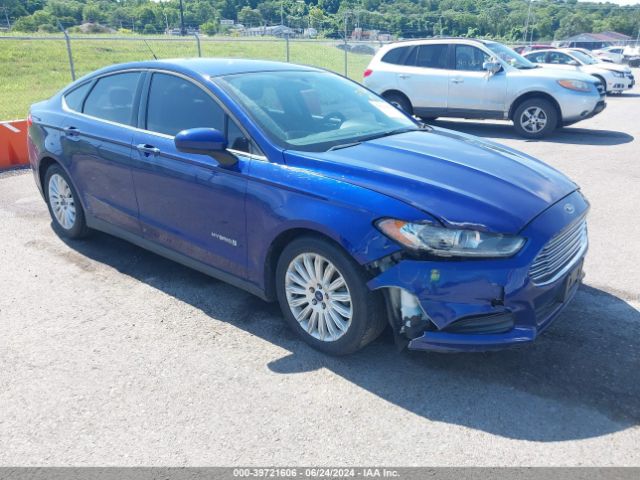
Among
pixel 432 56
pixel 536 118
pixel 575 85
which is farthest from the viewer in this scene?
pixel 432 56

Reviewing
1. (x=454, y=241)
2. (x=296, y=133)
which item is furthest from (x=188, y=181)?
(x=454, y=241)

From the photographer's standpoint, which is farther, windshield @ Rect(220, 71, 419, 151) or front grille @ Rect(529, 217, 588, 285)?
windshield @ Rect(220, 71, 419, 151)

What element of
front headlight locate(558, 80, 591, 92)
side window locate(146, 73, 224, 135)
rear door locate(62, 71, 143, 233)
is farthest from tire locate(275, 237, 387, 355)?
front headlight locate(558, 80, 591, 92)

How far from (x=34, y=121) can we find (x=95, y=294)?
2177 millimetres

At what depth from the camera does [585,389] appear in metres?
3.03

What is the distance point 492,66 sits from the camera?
10977 millimetres

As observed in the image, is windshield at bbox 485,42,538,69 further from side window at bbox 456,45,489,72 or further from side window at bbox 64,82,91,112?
side window at bbox 64,82,91,112

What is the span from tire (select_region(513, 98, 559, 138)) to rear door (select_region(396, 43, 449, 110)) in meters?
1.58

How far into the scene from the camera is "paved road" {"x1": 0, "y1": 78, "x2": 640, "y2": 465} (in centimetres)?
264

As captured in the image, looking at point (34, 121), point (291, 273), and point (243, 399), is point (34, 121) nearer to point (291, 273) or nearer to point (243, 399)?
point (291, 273)

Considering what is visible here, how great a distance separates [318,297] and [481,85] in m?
9.22

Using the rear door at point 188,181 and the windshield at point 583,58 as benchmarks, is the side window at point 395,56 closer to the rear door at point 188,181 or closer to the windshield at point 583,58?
the windshield at point 583,58

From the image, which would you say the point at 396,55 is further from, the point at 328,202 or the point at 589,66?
the point at 328,202

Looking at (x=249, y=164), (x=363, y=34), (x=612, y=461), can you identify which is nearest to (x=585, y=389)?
(x=612, y=461)
